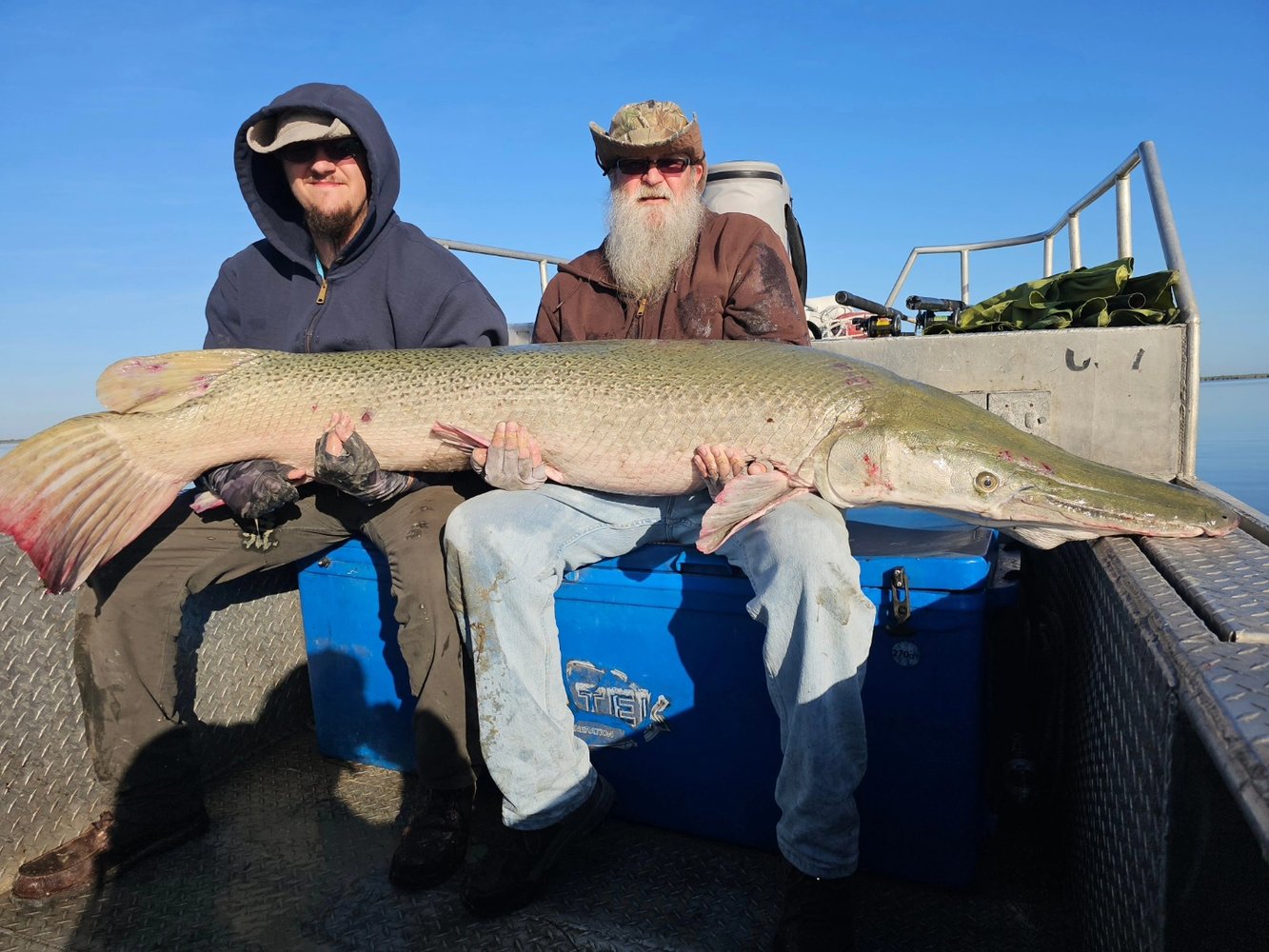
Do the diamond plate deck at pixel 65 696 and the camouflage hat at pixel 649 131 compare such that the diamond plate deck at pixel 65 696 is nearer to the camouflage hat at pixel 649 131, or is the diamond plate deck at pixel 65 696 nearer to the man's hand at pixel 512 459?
the man's hand at pixel 512 459

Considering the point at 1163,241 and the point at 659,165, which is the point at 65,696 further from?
the point at 1163,241

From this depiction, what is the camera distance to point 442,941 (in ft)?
7.32

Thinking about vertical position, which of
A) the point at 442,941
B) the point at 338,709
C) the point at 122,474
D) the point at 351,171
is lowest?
the point at 442,941

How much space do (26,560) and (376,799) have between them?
1458 mm

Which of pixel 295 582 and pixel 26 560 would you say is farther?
pixel 295 582

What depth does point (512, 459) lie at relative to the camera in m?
2.84

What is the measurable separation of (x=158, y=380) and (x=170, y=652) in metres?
1.00

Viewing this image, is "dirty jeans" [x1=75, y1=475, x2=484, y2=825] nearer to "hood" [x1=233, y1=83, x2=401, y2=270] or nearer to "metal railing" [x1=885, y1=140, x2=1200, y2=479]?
"hood" [x1=233, y1=83, x2=401, y2=270]

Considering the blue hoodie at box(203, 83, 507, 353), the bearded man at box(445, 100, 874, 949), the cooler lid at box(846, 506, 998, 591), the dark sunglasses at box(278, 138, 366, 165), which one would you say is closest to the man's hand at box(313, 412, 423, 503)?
the bearded man at box(445, 100, 874, 949)

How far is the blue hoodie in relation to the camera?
342 centimetres

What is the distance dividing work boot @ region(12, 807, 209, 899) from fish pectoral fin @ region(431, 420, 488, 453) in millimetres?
1553

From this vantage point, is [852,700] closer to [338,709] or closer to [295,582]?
[338,709]

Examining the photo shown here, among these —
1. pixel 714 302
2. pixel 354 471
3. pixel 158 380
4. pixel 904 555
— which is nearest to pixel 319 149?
pixel 158 380

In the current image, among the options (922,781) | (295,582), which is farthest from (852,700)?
(295,582)
